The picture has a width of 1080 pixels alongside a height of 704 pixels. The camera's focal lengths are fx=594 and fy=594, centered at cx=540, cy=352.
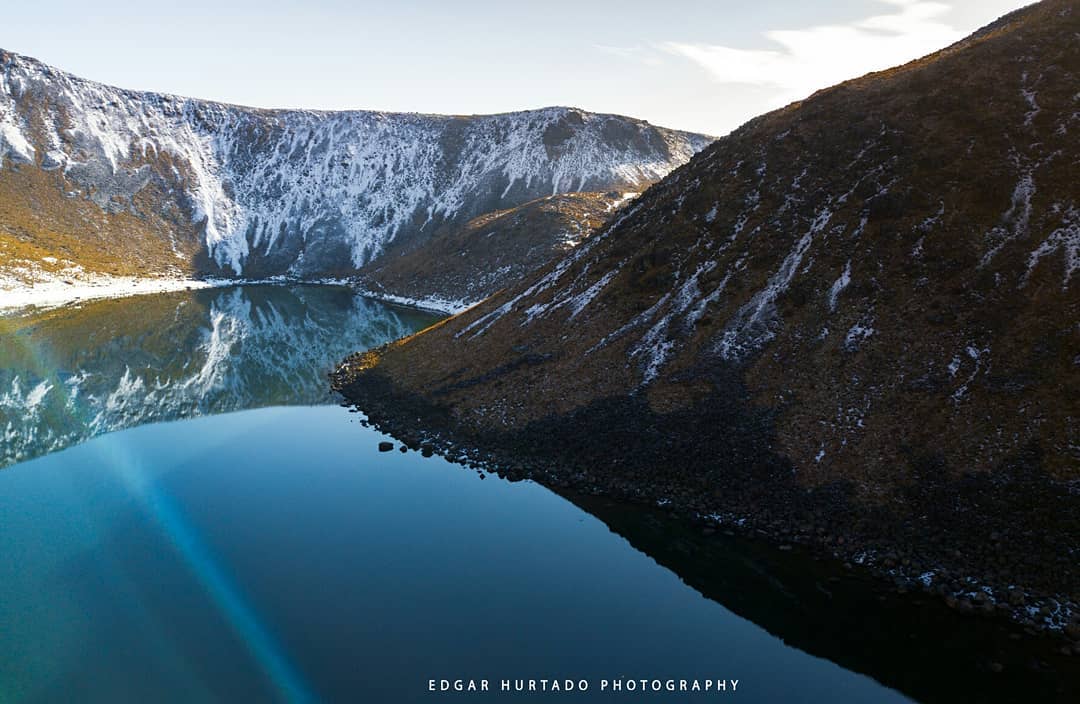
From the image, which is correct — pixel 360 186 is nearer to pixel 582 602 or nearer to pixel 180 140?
pixel 180 140

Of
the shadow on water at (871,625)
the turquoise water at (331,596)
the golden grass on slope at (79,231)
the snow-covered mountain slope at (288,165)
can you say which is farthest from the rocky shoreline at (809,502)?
the golden grass on slope at (79,231)

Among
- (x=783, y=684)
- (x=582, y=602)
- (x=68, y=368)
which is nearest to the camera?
(x=783, y=684)

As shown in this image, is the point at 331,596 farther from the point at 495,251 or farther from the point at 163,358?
the point at 495,251

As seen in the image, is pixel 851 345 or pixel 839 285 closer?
pixel 851 345

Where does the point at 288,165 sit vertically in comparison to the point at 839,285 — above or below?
above

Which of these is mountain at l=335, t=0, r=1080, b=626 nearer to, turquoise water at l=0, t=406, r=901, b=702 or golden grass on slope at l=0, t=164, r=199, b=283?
turquoise water at l=0, t=406, r=901, b=702

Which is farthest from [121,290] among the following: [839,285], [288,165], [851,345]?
[851,345]

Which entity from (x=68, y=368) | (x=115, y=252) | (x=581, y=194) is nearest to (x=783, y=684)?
(x=68, y=368)
